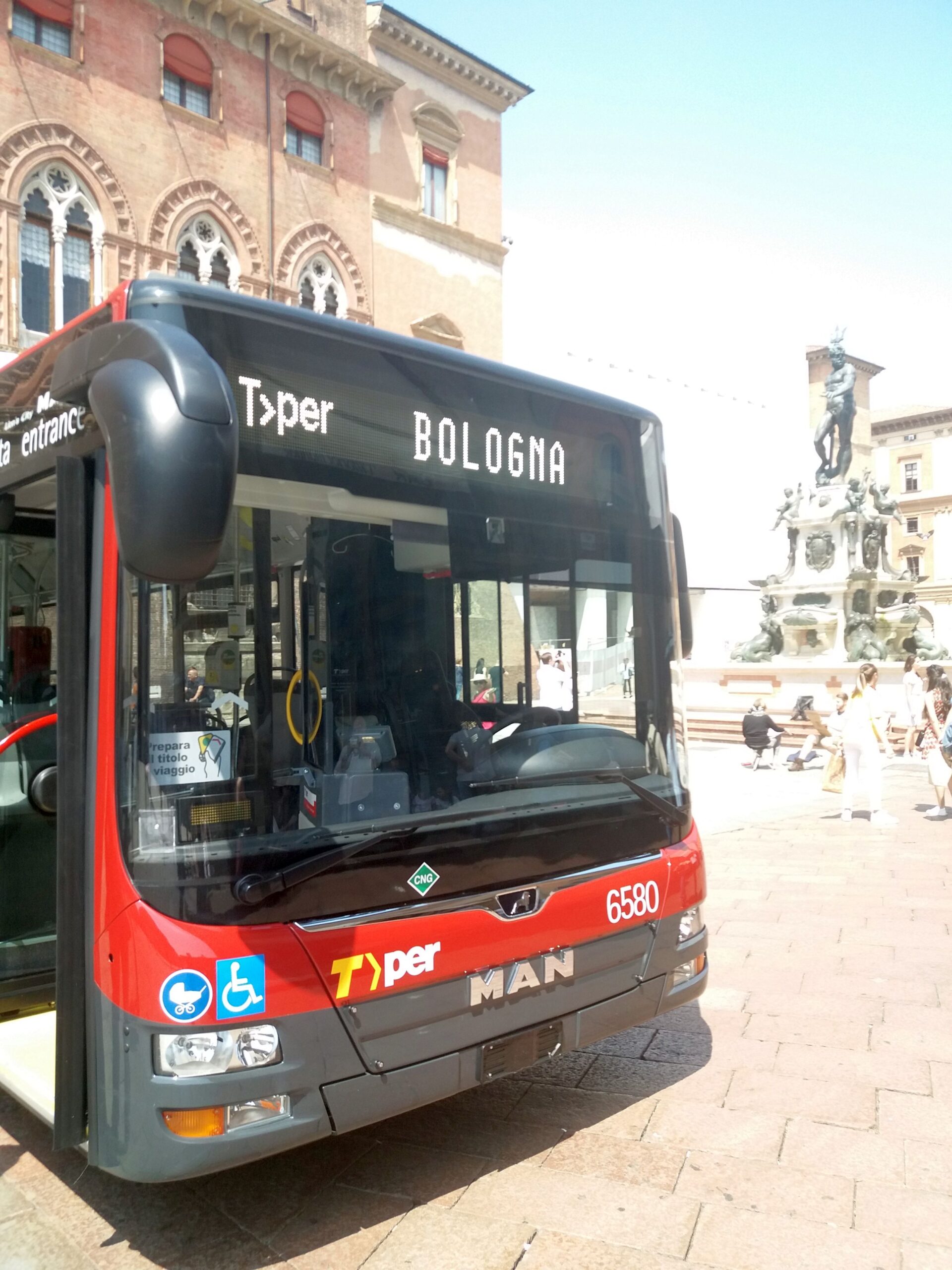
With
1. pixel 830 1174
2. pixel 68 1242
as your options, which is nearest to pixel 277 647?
pixel 68 1242

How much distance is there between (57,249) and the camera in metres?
17.6

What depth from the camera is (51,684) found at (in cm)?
350

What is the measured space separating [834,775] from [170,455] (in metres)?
10.9

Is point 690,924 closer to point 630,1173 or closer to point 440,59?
point 630,1173

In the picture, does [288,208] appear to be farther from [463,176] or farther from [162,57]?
[463,176]

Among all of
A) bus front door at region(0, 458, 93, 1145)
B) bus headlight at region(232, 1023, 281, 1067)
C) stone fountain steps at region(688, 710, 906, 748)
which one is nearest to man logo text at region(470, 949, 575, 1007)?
bus headlight at region(232, 1023, 281, 1067)

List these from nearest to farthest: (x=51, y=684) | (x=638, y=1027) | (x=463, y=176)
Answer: (x=51, y=684) < (x=638, y=1027) < (x=463, y=176)

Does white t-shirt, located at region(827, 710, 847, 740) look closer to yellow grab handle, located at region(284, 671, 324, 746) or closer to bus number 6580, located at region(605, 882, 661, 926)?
bus number 6580, located at region(605, 882, 661, 926)

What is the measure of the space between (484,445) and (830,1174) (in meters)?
2.51

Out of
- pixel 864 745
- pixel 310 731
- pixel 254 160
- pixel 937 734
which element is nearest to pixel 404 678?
pixel 310 731

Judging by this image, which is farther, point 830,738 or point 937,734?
point 830,738

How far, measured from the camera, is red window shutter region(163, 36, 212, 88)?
19.5 meters

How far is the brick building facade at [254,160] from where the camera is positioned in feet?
57.5

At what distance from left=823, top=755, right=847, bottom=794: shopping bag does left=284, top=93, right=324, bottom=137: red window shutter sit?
16.6 meters
